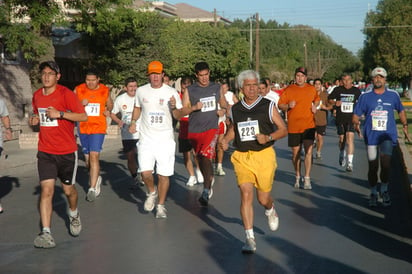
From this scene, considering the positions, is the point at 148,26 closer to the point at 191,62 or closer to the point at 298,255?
the point at 191,62

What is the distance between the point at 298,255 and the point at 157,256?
1.33 m

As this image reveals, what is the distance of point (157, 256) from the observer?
690 cm

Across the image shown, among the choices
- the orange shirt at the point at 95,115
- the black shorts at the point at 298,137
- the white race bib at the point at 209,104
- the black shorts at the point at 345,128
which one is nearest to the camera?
the white race bib at the point at 209,104

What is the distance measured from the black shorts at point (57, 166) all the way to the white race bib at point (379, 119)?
164 inches

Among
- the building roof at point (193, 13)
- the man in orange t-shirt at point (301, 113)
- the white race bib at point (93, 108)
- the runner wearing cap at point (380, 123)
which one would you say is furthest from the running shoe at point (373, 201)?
the building roof at point (193, 13)

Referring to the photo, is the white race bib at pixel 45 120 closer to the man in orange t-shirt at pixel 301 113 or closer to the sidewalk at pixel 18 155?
the man in orange t-shirt at pixel 301 113

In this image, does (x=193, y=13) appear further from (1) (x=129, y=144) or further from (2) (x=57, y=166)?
(2) (x=57, y=166)

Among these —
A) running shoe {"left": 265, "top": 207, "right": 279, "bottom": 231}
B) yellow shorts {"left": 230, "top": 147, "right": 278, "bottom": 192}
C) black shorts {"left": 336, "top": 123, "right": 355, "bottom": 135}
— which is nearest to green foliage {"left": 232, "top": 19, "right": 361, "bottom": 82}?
black shorts {"left": 336, "top": 123, "right": 355, "bottom": 135}

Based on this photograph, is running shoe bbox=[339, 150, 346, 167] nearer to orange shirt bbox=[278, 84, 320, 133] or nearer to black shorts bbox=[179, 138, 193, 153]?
orange shirt bbox=[278, 84, 320, 133]

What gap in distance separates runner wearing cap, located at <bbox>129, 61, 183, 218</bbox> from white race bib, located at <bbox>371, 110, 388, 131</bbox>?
8.64ft

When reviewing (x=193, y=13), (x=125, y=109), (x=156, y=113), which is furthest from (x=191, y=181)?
(x=193, y=13)

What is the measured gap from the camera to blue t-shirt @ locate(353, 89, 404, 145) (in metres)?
9.76

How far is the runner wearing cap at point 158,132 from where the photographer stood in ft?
30.0

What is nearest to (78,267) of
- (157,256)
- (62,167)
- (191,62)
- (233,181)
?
(157,256)
